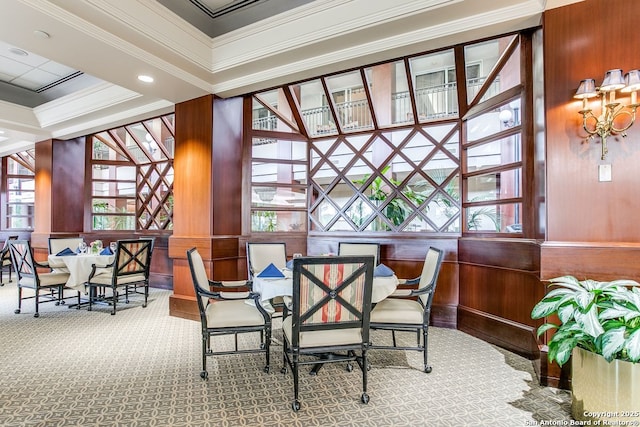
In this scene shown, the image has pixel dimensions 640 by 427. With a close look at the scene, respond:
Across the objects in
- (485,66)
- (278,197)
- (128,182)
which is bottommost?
(278,197)

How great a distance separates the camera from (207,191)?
4.33 meters

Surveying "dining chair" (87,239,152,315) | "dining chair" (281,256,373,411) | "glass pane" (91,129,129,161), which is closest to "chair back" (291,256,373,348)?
"dining chair" (281,256,373,411)

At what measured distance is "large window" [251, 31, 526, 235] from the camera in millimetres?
3539

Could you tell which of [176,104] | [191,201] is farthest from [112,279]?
[176,104]

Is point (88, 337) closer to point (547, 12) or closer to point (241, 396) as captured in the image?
point (241, 396)

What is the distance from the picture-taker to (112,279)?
453cm

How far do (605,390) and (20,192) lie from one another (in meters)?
10.3

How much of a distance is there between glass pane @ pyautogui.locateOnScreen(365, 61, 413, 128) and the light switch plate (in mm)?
2246

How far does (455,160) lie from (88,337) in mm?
4411

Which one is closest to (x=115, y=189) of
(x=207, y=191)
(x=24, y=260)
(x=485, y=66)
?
(x=24, y=260)

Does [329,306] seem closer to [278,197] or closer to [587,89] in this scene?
[587,89]

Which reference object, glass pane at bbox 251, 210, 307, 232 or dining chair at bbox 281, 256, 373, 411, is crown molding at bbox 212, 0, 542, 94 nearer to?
glass pane at bbox 251, 210, 307, 232

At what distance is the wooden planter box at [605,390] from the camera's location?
1.82 metres

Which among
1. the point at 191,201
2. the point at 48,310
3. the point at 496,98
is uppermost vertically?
the point at 496,98
